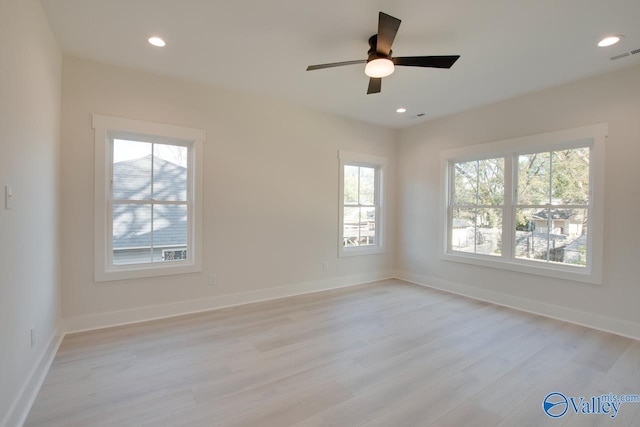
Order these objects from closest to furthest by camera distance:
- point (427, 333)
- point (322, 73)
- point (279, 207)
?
point (427, 333) < point (322, 73) < point (279, 207)

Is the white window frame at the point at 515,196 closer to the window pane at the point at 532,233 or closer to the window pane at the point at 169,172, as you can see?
the window pane at the point at 532,233

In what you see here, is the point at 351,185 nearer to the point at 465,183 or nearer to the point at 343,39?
the point at 465,183

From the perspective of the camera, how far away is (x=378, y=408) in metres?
1.89

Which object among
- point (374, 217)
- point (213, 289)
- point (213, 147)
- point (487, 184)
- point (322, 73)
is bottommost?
point (213, 289)

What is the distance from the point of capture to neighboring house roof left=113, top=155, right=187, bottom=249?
323 cm

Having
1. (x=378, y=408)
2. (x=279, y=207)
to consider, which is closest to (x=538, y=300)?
(x=378, y=408)

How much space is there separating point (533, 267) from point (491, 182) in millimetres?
1270

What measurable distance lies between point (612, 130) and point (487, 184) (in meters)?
1.43

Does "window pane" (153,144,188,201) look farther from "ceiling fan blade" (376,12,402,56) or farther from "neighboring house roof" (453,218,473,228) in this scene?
"neighboring house roof" (453,218,473,228)

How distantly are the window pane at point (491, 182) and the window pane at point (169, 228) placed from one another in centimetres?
412

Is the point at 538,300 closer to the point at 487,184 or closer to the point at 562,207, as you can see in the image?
the point at 562,207

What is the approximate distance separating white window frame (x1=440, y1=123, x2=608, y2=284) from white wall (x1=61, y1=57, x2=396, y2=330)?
1.26 metres

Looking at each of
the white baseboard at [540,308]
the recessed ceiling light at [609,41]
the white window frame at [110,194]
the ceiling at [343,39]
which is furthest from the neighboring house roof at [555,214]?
the white window frame at [110,194]

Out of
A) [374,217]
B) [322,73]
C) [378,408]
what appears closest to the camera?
[378,408]
